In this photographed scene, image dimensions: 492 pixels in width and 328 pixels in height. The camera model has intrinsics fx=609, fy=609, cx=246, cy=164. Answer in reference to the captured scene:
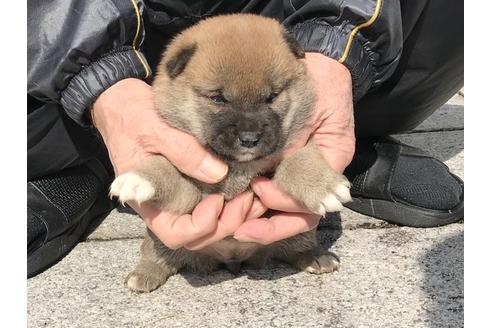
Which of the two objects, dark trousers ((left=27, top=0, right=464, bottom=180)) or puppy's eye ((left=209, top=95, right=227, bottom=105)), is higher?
puppy's eye ((left=209, top=95, right=227, bottom=105))

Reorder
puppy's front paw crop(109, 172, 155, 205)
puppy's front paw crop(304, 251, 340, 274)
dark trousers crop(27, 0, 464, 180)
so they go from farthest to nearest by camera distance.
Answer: dark trousers crop(27, 0, 464, 180) → puppy's front paw crop(304, 251, 340, 274) → puppy's front paw crop(109, 172, 155, 205)

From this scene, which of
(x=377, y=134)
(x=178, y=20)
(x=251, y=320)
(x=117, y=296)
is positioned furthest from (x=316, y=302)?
(x=178, y=20)

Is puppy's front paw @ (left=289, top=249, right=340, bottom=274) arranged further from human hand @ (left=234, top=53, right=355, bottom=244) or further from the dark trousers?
the dark trousers

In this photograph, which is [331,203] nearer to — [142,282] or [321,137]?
[321,137]

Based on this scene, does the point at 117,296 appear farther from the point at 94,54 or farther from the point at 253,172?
the point at 94,54

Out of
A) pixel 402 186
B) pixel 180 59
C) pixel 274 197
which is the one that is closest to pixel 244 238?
pixel 274 197

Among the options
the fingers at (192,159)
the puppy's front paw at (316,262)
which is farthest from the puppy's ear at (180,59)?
the puppy's front paw at (316,262)

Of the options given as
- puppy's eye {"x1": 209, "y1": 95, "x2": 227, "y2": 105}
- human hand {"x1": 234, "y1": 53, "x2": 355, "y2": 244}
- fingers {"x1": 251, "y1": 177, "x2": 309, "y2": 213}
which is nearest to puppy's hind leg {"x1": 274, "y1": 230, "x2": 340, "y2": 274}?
human hand {"x1": 234, "y1": 53, "x2": 355, "y2": 244}
